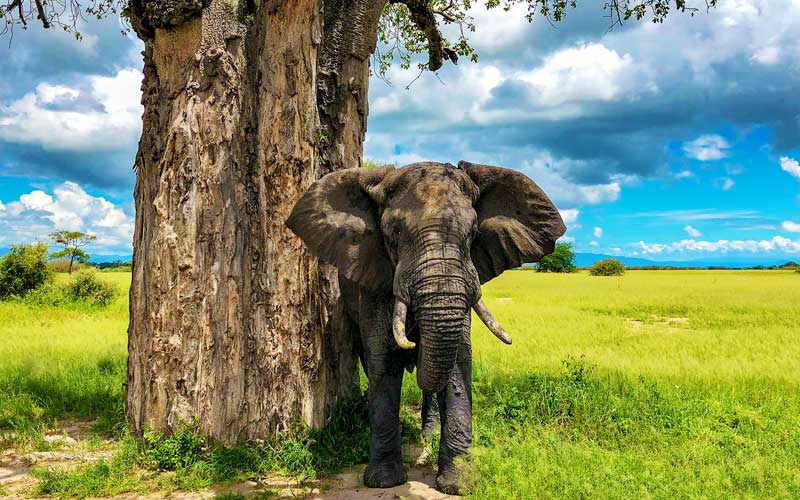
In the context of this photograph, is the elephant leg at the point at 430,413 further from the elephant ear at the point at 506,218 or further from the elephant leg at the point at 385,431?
the elephant ear at the point at 506,218

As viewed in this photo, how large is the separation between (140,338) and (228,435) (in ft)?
4.97

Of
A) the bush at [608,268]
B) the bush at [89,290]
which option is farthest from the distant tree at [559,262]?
the bush at [89,290]

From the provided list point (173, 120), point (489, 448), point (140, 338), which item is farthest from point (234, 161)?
point (489, 448)

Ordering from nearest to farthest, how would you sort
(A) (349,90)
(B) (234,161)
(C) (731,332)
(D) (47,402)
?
(B) (234,161) < (A) (349,90) < (D) (47,402) < (C) (731,332)

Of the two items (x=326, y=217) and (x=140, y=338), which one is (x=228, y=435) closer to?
(x=140, y=338)

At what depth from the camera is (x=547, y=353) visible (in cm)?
1311

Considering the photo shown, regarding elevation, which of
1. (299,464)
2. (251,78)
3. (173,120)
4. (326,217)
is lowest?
(299,464)

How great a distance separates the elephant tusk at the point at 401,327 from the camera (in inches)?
201

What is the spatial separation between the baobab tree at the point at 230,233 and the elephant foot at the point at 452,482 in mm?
1746

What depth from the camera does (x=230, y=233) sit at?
6820 mm

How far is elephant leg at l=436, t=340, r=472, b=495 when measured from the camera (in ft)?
19.1

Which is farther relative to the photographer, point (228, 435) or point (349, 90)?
point (349, 90)

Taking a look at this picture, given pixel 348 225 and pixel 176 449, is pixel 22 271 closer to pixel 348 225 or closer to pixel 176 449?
pixel 176 449

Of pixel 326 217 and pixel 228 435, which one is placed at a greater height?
pixel 326 217
